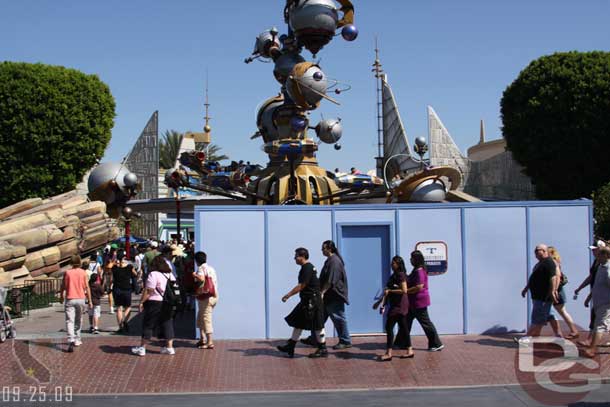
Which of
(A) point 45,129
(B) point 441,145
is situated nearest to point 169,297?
(A) point 45,129

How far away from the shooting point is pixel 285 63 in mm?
19078

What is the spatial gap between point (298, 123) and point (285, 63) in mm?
2056

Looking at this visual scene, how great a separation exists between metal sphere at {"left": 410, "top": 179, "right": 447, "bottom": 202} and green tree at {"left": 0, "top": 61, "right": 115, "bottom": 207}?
965 inches

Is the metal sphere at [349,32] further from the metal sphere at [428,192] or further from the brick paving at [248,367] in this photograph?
the brick paving at [248,367]

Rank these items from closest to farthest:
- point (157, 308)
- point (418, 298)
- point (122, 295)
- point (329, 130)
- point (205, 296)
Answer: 1. point (418, 298)
2. point (157, 308)
3. point (205, 296)
4. point (122, 295)
5. point (329, 130)

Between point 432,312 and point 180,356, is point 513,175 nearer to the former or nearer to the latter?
point 432,312

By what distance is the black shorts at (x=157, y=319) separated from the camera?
10.6 m

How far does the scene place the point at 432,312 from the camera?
12.2 meters

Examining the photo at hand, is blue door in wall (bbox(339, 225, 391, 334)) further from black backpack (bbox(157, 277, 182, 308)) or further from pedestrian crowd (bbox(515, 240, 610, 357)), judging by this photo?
black backpack (bbox(157, 277, 182, 308))

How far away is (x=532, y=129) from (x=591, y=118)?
2861mm

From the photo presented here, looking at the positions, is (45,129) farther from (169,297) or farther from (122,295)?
(169,297)

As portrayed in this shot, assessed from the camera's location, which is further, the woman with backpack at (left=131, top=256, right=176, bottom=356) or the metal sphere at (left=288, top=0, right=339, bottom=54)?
the metal sphere at (left=288, top=0, right=339, bottom=54)

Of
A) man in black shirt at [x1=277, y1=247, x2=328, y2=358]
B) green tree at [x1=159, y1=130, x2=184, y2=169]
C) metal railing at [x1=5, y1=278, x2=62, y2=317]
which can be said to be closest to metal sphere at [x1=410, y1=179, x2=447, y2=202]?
man in black shirt at [x1=277, y1=247, x2=328, y2=358]
